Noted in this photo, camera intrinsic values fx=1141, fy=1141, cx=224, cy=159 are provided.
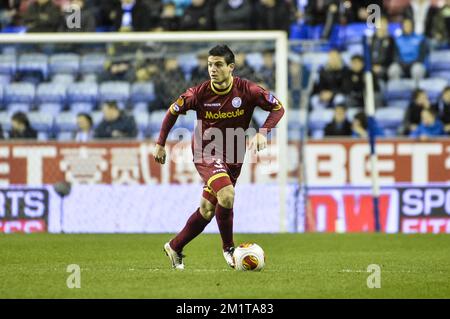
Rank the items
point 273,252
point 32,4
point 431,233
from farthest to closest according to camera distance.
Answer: point 32,4 → point 431,233 → point 273,252

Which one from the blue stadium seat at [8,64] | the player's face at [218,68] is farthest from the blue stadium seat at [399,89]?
the player's face at [218,68]

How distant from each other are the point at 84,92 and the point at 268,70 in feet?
9.10

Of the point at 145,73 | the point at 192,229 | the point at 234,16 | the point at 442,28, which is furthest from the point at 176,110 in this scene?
the point at 442,28

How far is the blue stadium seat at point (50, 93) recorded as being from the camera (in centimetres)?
1673

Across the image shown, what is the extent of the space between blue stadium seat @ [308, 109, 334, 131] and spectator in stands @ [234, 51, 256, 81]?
4.08ft

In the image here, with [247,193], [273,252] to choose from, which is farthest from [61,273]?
[247,193]

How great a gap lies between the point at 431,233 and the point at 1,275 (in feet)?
26.7

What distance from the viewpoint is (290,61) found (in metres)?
17.5

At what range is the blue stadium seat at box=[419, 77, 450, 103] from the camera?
727 inches

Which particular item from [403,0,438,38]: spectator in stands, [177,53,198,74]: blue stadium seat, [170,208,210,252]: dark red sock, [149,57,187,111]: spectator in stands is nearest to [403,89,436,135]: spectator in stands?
[403,0,438,38]: spectator in stands

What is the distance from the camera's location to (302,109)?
1739 centimetres

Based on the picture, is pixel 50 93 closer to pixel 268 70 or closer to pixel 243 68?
pixel 243 68

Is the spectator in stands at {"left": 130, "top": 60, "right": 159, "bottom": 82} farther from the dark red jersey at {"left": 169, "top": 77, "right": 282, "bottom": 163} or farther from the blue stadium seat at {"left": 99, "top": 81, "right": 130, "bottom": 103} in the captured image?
the dark red jersey at {"left": 169, "top": 77, "right": 282, "bottom": 163}
